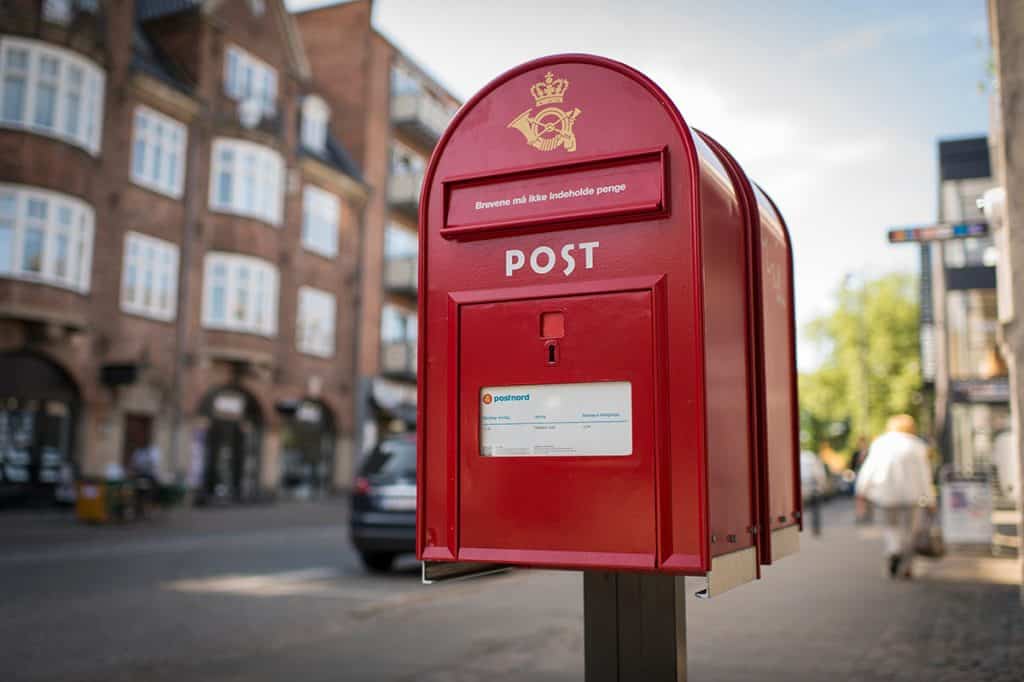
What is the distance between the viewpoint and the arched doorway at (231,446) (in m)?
27.8

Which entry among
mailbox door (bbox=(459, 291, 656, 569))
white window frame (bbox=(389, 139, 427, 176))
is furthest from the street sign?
white window frame (bbox=(389, 139, 427, 176))

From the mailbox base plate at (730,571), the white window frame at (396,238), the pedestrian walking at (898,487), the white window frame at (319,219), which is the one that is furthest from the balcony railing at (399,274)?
the mailbox base plate at (730,571)

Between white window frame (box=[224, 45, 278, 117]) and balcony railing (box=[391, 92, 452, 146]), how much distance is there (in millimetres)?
7594

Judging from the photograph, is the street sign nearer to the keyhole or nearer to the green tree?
the keyhole

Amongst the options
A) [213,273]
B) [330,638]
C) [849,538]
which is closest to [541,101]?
[330,638]

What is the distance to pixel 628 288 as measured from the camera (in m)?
2.78

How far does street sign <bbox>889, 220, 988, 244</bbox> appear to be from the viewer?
8031 mm

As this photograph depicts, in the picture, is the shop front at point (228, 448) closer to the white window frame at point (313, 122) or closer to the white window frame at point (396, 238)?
the white window frame at point (313, 122)

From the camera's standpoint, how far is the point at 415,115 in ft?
123

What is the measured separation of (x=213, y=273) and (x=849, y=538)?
17.6 m

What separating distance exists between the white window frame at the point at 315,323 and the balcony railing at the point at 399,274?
3.38 m

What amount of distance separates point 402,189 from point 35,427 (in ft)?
58.8

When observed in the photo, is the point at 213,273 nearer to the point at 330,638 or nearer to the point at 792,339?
the point at 330,638

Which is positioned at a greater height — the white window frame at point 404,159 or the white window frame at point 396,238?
the white window frame at point 404,159
